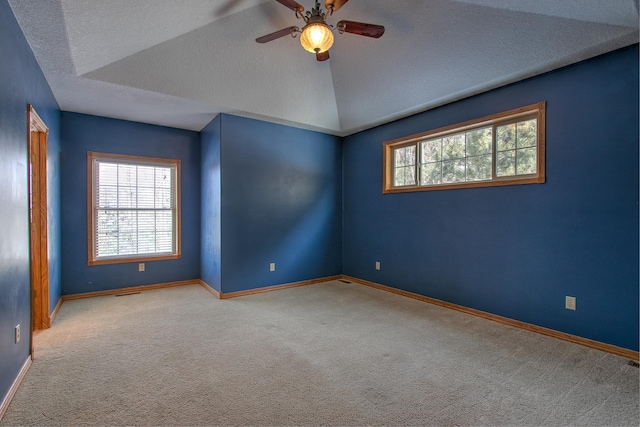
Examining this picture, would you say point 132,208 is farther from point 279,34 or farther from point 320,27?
point 320,27

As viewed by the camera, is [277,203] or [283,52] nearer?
[283,52]

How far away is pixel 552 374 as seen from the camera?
2258 mm

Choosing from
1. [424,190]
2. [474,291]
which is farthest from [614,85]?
[474,291]

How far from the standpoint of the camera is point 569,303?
2885 mm

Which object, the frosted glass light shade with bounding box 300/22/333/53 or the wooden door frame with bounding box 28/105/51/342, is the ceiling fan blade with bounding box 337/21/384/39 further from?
the wooden door frame with bounding box 28/105/51/342

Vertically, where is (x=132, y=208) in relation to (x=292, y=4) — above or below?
below

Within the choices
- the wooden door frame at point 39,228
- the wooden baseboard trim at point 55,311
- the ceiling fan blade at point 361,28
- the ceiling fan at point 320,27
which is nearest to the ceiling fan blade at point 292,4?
the ceiling fan at point 320,27

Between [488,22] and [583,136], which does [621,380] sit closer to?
[583,136]

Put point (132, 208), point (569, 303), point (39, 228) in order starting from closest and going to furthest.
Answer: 1. point (569, 303)
2. point (39, 228)
3. point (132, 208)

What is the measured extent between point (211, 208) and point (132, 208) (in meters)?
1.21

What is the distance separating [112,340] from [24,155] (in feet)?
5.76

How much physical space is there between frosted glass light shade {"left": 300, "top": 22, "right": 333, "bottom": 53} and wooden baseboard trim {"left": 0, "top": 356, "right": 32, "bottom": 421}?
10.4 ft

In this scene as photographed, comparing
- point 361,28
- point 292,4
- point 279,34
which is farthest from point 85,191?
point 361,28

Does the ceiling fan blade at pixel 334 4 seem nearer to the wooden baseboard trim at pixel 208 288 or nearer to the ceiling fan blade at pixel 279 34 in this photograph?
the ceiling fan blade at pixel 279 34
